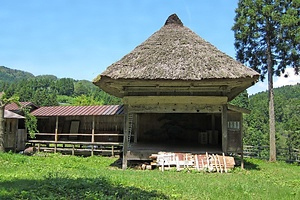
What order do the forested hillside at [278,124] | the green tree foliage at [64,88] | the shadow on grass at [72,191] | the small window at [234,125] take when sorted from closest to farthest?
1. the shadow on grass at [72,191]
2. the small window at [234,125]
3. the forested hillside at [278,124]
4. the green tree foliage at [64,88]

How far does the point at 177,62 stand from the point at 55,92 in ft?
246

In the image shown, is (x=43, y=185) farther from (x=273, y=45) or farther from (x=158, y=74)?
(x=273, y=45)

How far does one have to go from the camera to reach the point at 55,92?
8281cm

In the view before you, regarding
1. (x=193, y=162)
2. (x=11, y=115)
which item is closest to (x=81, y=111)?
(x=11, y=115)

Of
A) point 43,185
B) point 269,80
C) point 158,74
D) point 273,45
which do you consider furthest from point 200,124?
point 43,185

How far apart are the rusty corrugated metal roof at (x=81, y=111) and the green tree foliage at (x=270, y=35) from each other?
328 inches

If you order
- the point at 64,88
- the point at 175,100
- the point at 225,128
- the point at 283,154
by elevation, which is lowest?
the point at 283,154

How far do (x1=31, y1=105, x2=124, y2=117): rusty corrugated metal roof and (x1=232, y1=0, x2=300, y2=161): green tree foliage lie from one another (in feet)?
27.3

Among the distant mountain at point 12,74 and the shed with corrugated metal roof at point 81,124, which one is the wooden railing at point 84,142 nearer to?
the shed with corrugated metal roof at point 81,124

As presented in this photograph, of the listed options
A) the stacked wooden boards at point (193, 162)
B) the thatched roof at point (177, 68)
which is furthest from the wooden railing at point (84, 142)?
the thatched roof at point (177, 68)

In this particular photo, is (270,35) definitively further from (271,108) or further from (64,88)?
(64,88)

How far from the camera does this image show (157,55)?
42.0 ft

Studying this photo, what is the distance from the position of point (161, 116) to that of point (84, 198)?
13.2 metres

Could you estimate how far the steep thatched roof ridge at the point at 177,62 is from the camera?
11625 mm
